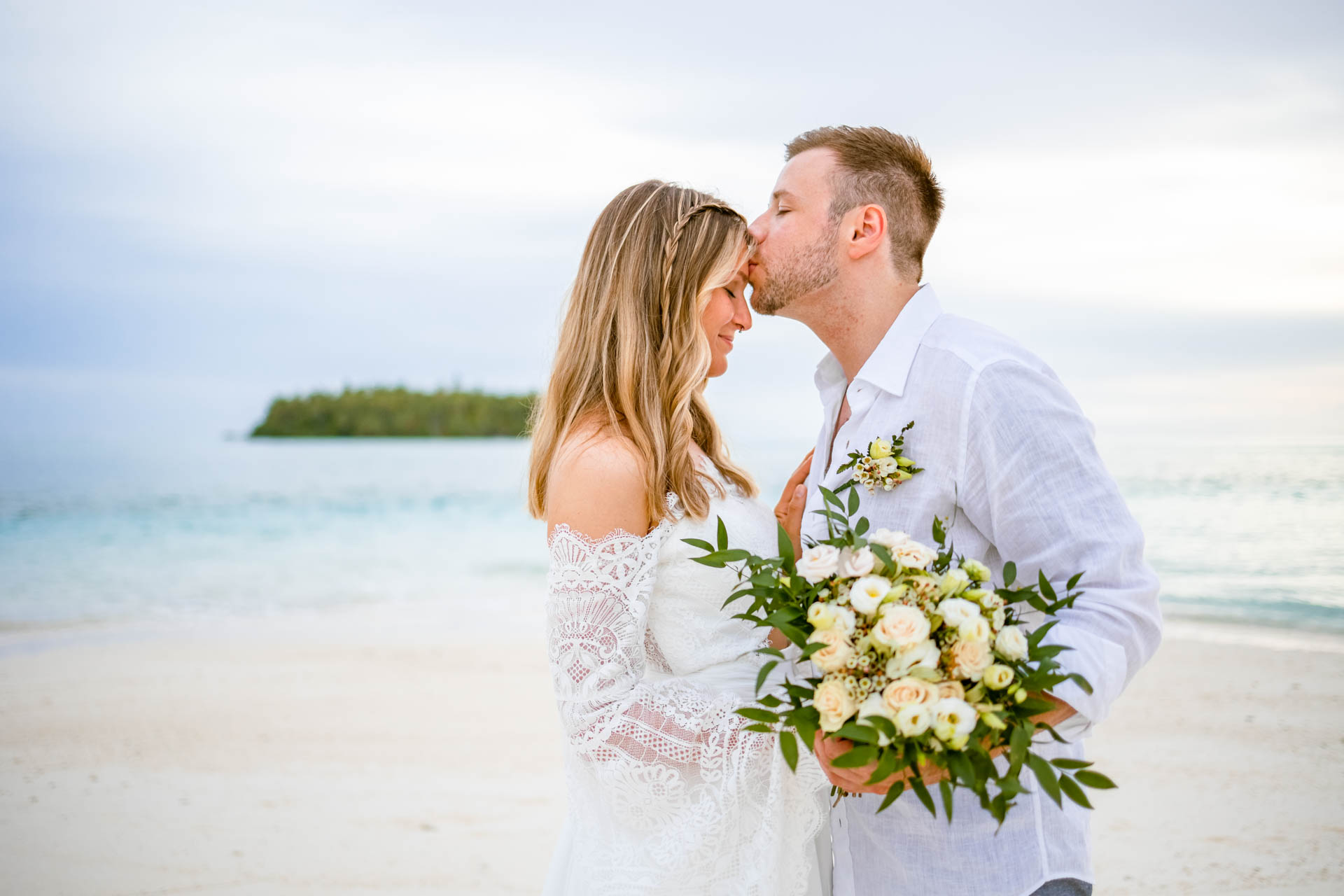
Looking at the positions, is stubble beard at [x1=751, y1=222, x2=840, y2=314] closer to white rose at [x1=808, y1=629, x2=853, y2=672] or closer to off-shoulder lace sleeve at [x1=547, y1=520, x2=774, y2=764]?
off-shoulder lace sleeve at [x1=547, y1=520, x2=774, y2=764]

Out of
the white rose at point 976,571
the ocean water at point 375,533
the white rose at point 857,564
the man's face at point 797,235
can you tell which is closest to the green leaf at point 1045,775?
the white rose at point 976,571

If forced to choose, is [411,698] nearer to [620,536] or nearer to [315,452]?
[620,536]

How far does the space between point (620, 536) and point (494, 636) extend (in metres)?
10.8

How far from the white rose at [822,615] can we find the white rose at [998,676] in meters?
0.30

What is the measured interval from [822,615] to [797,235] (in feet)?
5.00

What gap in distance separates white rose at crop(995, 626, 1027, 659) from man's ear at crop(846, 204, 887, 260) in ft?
4.71

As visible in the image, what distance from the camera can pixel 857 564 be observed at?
1.81 meters

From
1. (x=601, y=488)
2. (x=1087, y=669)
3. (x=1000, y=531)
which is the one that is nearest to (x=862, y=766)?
(x=1087, y=669)

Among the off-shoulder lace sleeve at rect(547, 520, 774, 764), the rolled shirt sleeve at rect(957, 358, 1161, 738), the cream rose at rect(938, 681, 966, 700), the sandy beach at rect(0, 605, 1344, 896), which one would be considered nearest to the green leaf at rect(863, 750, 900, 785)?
the cream rose at rect(938, 681, 966, 700)

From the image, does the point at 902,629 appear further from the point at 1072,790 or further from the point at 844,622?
the point at 1072,790

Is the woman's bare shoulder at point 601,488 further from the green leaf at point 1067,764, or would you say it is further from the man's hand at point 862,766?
the green leaf at point 1067,764

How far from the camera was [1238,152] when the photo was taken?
14.4m

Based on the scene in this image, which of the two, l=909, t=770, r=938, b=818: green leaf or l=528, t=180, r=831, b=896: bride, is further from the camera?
l=528, t=180, r=831, b=896: bride

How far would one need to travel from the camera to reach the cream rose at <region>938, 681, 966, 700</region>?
67.0 inches
